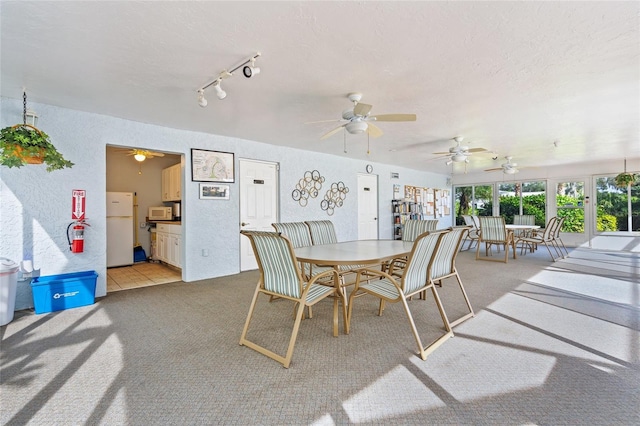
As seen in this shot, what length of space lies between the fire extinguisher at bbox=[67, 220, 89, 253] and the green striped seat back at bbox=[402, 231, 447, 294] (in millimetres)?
3640

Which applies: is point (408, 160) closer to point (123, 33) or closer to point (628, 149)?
point (628, 149)

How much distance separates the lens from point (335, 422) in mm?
1439

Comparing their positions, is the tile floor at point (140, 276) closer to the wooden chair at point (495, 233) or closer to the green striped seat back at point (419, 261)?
the green striped seat back at point (419, 261)

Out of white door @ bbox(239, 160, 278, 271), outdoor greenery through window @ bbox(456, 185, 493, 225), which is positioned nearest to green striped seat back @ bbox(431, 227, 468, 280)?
white door @ bbox(239, 160, 278, 271)

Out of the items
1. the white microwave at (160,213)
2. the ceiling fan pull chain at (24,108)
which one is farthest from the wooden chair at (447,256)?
the white microwave at (160,213)

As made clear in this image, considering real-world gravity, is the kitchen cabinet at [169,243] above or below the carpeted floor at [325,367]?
above

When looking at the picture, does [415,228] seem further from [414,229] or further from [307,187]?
[307,187]

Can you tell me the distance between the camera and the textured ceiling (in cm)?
177

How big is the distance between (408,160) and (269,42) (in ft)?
18.3

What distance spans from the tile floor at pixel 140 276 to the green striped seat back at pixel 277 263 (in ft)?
9.45

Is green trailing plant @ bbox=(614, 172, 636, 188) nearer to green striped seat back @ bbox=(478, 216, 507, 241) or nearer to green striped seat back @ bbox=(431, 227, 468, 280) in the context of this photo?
green striped seat back @ bbox=(478, 216, 507, 241)

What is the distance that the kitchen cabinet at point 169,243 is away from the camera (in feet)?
15.9

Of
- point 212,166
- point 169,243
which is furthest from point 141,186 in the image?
point 212,166

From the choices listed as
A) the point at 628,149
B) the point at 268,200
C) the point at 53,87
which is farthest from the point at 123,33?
the point at 628,149
